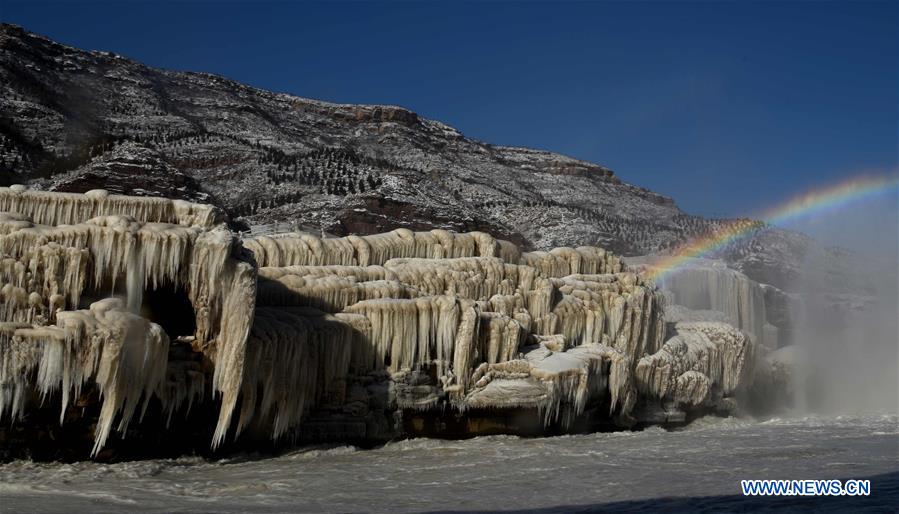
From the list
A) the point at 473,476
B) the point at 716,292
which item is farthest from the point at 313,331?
the point at 716,292

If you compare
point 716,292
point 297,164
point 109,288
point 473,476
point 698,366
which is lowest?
point 473,476

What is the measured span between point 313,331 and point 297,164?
60.8 metres

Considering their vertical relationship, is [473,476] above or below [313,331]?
below

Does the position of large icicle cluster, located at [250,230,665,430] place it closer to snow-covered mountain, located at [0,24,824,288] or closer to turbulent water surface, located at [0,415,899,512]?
turbulent water surface, located at [0,415,899,512]

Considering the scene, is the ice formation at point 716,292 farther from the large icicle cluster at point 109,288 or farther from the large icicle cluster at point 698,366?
the large icicle cluster at point 109,288

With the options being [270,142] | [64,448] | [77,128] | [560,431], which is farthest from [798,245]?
[64,448]

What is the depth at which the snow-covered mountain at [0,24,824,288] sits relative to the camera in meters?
60.0

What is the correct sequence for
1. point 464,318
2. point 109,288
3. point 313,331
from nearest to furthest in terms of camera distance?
point 109,288
point 313,331
point 464,318

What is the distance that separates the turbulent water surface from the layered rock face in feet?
3.04

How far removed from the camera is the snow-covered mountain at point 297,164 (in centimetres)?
5997

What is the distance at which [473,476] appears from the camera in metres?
14.9

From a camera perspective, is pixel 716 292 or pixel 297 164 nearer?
pixel 716 292

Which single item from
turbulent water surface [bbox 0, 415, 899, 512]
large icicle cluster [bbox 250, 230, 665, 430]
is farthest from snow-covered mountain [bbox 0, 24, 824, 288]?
turbulent water surface [bbox 0, 415, 899, 512]

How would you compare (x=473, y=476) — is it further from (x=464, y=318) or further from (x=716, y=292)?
(x=716, y=292)
